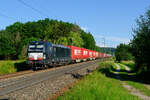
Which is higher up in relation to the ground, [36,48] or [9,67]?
[36,48]

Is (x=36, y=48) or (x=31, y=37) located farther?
(x=31, y=37)

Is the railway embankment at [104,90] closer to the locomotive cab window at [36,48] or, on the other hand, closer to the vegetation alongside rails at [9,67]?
the locomotive cab window at [36,48]

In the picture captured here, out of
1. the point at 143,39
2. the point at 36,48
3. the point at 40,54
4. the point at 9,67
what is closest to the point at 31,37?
the point at 9,67

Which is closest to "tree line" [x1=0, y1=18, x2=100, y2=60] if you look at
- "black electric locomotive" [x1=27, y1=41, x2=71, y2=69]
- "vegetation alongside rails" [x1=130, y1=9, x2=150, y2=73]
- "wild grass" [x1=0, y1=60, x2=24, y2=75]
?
"black electric locomotive" [x1=27, y1=41, x2=71, y2=69]

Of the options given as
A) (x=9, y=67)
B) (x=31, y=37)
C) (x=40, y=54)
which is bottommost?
(x=9, y=67)

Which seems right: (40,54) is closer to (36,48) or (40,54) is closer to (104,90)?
(36,48)

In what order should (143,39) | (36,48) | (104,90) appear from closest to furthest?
(104,90)
(143,39)
(36,48)

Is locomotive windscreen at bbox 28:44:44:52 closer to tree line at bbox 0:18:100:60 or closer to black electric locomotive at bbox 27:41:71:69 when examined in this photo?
black electric locomotive at bbox 27:41:71:69

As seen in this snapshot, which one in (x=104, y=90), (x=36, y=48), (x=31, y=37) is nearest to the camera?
(x=104, y=90)

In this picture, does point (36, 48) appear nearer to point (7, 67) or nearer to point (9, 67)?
point (9, 67)

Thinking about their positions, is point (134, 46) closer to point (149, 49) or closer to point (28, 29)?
point (149, 49)

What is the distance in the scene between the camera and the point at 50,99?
9359 mm

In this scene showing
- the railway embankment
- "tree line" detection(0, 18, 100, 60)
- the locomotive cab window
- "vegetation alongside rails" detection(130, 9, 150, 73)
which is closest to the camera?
the railway embankment

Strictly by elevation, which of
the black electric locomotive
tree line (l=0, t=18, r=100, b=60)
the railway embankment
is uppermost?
tree line (l=0, t=18, r=100, b=60)
